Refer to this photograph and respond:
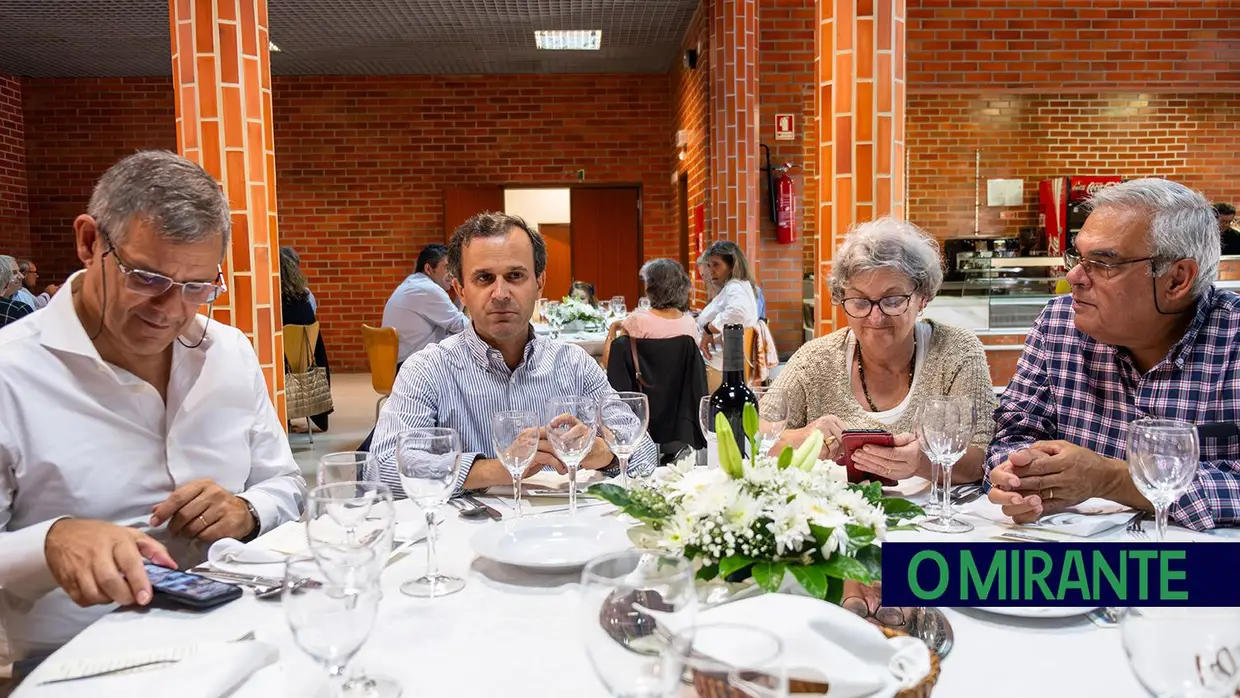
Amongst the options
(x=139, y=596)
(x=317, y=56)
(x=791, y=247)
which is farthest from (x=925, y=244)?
(x=317, y=56)

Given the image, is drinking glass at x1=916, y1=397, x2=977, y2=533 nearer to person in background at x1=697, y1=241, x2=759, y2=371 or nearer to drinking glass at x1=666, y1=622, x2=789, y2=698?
drinking glass at x1=666, y1=622, x2=789, y2=698

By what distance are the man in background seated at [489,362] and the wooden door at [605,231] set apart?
8590 mm

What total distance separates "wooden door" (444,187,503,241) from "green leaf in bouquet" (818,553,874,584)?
1003 cm

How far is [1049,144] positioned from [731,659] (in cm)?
1060

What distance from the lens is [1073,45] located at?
26.1ft

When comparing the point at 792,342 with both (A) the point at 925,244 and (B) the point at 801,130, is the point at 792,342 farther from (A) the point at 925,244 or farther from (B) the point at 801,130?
(A) the point at 925,244

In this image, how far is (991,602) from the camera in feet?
3.89

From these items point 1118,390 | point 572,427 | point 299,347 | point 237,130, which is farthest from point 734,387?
point 299,347

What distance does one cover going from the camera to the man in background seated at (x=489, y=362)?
2.22 meters

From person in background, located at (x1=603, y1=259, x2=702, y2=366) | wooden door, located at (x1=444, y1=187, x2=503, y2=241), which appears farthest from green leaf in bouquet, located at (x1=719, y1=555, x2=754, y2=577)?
wooden door, located at (x1=444, y1=187, x2=503, y2=241)

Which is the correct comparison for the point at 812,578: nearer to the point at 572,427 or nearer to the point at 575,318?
the point at 572,427

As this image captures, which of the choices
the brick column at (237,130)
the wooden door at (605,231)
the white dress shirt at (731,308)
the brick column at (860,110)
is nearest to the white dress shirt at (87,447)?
the brick column at (237,130)

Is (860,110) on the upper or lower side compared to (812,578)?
upper

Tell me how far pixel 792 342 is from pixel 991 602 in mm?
6756
